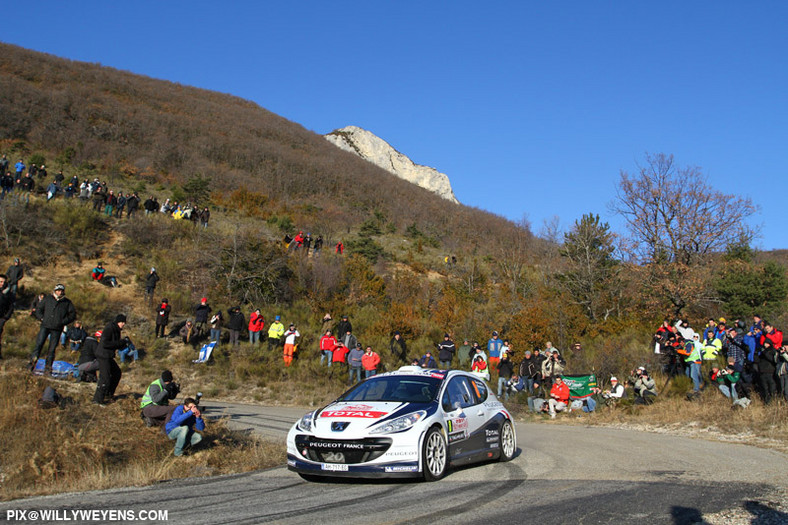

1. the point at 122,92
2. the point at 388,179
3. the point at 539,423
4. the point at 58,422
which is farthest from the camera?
the point at 388,179

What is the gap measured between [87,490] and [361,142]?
437 feet

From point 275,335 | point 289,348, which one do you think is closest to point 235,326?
point 275,335

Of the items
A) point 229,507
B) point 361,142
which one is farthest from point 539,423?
point 361,142

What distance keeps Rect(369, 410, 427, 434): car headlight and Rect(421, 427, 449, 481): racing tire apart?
0.26 m

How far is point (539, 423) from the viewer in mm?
17750

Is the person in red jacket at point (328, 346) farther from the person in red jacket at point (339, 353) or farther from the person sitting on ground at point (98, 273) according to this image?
the person sitting on ground at point (98, 273)

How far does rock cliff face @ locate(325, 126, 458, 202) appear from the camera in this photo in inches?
5241

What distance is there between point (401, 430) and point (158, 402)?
5172 mm

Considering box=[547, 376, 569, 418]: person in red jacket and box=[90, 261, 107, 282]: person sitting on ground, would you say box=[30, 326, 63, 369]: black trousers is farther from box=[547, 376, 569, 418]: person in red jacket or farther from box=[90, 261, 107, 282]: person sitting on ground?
box=[90, 261, 107, 282]: person sitting on ground

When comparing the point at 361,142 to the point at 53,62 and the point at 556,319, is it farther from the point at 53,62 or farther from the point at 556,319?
the point at 556,319

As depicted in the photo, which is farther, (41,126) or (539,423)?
(41,126)

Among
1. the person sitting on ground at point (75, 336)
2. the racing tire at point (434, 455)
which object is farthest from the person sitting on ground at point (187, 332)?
the racing tire at point (434, 455)

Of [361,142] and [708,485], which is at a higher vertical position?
[361,142]

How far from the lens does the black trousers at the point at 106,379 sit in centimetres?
1148
